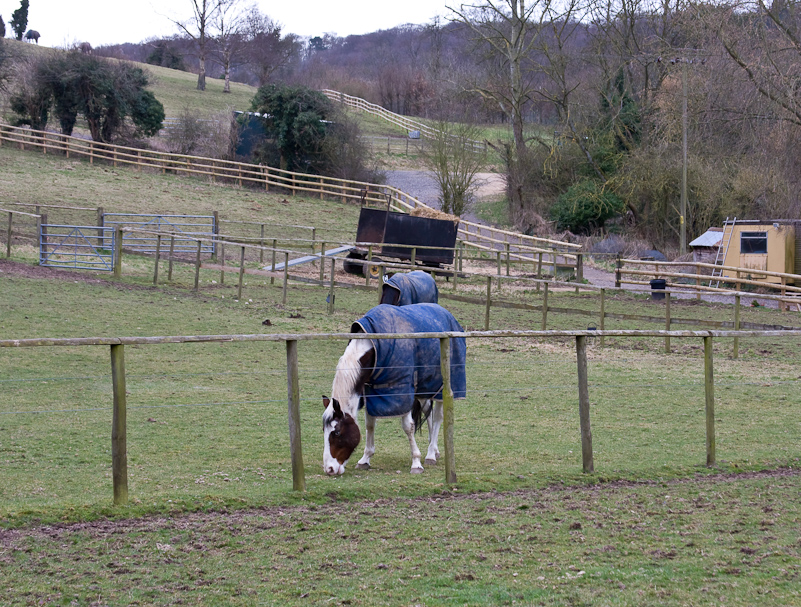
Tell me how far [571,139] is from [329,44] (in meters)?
107

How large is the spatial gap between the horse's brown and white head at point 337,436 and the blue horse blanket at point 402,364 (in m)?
0.29

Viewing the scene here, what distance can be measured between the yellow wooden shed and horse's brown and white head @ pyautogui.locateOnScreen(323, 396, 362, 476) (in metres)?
22.2

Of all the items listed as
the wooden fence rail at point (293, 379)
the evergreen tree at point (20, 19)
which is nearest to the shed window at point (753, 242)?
the wooden fence rail at point (293, 379)

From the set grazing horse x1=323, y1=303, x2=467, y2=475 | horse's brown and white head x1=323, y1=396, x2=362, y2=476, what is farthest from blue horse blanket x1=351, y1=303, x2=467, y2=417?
horse's brown and white head x1=323, y1=396, x2=362, y2=476

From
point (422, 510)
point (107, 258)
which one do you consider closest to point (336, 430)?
point (422, 510)

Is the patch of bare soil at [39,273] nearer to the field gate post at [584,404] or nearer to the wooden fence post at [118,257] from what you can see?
the wooden fence post at [118,257]

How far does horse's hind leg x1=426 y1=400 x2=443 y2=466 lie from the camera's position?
744cm

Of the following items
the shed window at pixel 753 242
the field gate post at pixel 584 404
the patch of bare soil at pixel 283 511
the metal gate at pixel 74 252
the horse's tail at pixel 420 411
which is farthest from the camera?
the shed window at pixel 753 242

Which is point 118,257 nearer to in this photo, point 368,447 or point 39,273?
point 39,273

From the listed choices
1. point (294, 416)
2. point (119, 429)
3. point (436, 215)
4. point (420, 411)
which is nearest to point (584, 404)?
point (420, 411)

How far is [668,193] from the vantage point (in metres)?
35.5

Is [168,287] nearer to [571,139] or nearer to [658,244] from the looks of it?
[658,244]

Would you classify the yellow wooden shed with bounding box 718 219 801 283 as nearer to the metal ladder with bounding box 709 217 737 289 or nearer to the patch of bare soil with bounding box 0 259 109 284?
the metal ladder with bounding box 709 217 737 289

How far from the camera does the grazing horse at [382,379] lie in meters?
6.59
